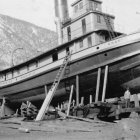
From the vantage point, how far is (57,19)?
21062mm

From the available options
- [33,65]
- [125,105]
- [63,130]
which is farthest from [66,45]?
[63,130]

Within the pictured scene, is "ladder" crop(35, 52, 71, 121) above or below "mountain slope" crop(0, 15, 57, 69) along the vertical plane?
below

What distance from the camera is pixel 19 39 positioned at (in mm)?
124938

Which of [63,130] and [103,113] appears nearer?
[63,130]

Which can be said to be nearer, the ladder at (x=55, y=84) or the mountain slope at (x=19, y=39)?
the ladder at (x=55, y=84)

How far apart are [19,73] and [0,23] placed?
111 m

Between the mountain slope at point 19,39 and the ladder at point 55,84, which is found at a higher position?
the mountain slope at point 19,39

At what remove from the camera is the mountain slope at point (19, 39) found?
4427 inches

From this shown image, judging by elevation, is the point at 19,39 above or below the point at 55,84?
above

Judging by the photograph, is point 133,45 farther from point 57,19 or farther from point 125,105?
point 57,19

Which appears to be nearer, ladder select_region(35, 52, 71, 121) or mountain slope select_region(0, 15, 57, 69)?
ladder select_region(35, 52, 71, 121)

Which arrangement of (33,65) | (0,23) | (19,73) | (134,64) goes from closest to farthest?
(134,64), (33,65), (19,73), (0,23)

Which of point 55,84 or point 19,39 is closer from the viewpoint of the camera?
point 55,84

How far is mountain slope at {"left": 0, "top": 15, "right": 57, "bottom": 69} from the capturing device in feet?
369
